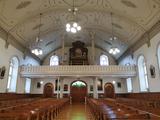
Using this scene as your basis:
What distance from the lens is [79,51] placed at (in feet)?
69.1

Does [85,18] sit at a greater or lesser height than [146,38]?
greater

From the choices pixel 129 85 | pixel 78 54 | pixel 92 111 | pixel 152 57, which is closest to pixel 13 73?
pixel 78 54

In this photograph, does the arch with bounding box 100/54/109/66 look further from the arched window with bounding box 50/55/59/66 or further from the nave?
the nave

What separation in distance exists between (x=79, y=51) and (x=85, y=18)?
6611 millimetres

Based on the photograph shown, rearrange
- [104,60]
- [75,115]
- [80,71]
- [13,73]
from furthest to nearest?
[104,60] < [80,71] < [13,73] < [75,115]

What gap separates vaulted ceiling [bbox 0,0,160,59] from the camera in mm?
10820

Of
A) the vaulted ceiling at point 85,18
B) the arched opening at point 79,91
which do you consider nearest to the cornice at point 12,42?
the vaulted ceiling at point 85,18

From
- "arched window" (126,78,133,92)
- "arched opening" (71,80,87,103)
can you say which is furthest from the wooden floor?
"arched opening" (71,80,87,103)

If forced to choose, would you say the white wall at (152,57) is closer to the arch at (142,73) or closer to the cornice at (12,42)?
the arch at (142,73)

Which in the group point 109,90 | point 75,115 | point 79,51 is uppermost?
point 79,51

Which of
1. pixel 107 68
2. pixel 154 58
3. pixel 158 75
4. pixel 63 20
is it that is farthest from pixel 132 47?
pixel 63 20

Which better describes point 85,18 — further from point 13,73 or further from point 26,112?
point 26,112

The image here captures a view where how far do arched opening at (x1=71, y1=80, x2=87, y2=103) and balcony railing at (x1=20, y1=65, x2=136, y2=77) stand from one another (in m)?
5.69

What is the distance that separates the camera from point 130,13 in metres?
12.1
